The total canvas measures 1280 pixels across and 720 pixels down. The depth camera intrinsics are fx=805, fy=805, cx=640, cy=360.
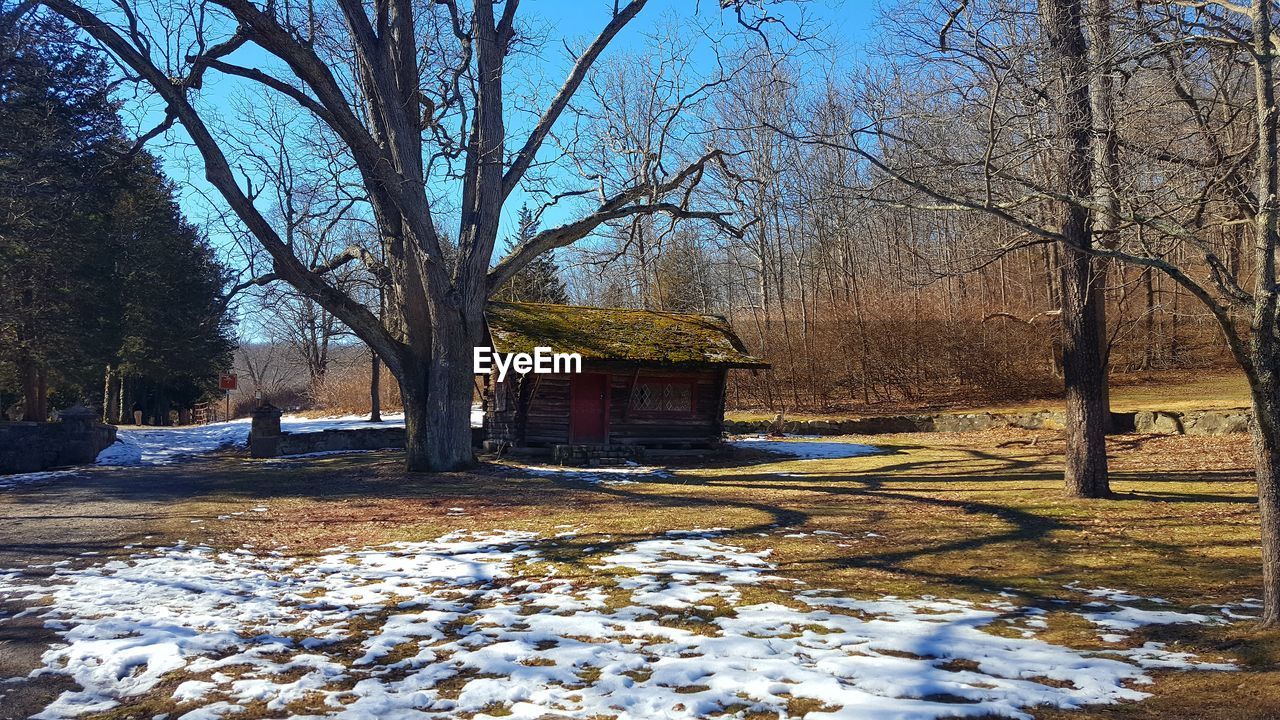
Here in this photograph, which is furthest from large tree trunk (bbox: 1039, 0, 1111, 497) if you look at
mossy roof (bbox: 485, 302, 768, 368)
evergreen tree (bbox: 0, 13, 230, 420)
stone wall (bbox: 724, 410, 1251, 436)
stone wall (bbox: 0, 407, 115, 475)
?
stone wall (bbox: 0, 407, 115, 475)

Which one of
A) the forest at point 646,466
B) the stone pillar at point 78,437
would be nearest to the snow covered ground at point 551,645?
the forest at point 646,466

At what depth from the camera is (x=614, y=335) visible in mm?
22266

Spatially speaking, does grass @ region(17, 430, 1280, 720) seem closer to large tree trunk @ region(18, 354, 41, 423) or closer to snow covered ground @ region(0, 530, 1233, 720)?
snow covered ground @ region(0, 530, 1233, 720)

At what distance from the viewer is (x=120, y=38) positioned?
13.1m

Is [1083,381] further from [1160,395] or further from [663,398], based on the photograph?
[1160,395]

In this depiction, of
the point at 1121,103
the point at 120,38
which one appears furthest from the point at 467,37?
the point at 1121,103

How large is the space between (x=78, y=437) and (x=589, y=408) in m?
12.1

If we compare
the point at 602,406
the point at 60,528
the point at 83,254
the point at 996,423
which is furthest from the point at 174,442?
the point at 996,423

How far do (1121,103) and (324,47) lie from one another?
46.7ft

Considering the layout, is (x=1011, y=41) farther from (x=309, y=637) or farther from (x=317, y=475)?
(x=317, y=475)

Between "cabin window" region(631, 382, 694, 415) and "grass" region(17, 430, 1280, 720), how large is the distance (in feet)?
14.4

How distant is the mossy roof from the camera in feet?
68.3

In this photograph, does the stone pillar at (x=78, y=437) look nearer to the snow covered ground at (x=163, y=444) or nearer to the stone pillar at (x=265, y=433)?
the snow covered ground at (x=163, y=444)

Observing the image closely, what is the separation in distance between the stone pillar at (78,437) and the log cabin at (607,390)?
9.46 meters
